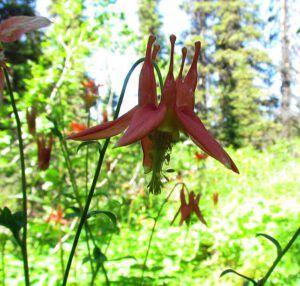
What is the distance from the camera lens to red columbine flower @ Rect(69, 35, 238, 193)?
65 cm

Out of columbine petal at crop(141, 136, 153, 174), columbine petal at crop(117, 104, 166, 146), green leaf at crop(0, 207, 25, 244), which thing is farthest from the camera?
green leaf at crop(0, 207, 25, 244)

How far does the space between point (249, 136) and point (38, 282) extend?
69.8 feet

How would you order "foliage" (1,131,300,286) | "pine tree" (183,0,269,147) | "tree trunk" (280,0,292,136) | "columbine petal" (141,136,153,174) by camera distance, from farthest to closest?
"pine tree" (183,0,269,147), "tree trunk" (280,0,292,136), "foliage" (1,131,300,286), "columbine petal" (141,136,153,174)

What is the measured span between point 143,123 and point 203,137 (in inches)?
4.0

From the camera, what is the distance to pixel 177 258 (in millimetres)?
3482

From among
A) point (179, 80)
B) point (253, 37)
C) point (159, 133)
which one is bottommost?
point (159, 133)

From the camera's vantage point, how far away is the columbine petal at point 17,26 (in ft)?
2.95

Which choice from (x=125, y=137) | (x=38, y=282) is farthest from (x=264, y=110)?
(x=125, y=137)

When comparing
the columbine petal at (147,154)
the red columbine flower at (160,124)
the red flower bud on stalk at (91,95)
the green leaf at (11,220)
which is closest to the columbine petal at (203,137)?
the red columbine flower at (160,124)

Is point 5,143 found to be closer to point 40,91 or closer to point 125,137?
point 40,91

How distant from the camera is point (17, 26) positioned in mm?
918

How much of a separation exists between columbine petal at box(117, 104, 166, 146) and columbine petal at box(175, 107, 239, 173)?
4 cm

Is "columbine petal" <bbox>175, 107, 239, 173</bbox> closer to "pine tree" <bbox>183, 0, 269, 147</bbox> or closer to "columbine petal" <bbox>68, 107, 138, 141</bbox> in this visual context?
"columbine petal" <bbox>68, 107, 138, 141</bbox>

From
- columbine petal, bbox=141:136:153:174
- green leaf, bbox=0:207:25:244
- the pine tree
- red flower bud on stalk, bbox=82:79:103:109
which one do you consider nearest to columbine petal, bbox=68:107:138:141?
columbine petal, bbox=141:136:153:174
